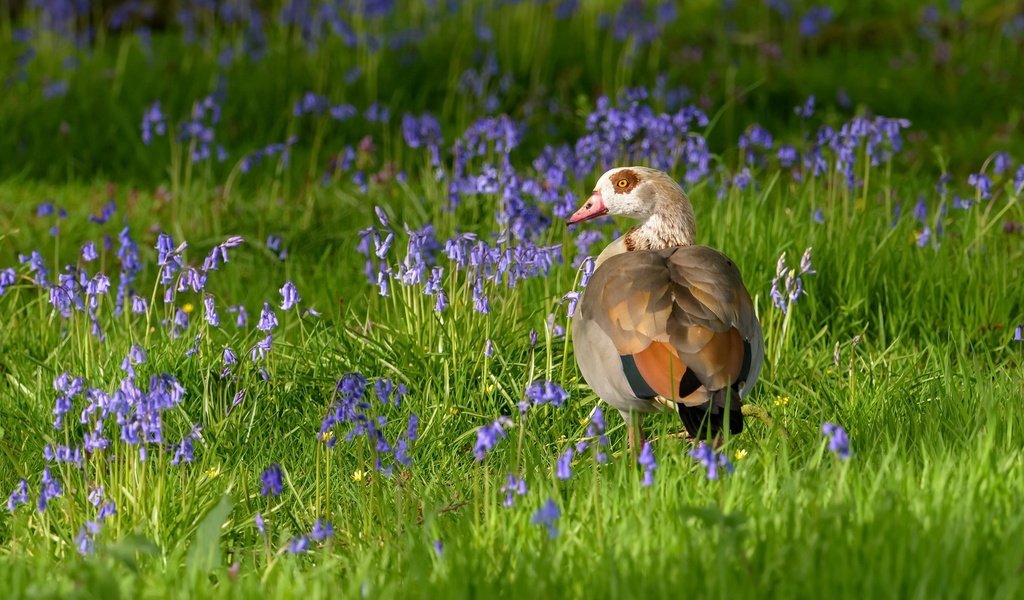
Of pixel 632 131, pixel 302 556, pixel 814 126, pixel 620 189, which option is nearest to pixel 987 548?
pixel 302 556

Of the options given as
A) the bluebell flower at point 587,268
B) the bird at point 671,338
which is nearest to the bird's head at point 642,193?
the bluebell flower at point 587,268

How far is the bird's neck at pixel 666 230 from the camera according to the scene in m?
4.86

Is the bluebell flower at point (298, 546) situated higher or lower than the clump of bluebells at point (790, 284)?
lower

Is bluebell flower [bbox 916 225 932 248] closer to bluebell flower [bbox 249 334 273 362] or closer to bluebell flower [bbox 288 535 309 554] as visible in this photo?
bluebell flower [bbox 249 334 273 362]

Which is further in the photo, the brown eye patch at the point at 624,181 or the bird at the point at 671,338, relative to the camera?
the brown eye patch at the point at 624,181

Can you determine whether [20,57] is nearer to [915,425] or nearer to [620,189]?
[620,189]

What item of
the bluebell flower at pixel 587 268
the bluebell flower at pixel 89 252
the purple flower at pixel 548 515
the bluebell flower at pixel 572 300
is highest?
the bluebell flower at pixel 89 252

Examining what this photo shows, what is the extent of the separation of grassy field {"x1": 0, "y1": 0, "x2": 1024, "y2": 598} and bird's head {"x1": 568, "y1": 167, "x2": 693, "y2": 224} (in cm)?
34

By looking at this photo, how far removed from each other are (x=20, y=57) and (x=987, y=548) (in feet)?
28.7

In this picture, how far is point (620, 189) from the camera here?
490 cm

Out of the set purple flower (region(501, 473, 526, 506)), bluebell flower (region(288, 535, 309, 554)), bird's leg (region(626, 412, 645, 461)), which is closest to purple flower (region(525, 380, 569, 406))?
purple flower (region(501, 473, 526, 506))

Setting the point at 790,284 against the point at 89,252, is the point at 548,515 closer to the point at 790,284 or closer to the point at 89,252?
the point at 790,284

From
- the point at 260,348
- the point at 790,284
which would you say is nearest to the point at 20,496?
the point at 260,348

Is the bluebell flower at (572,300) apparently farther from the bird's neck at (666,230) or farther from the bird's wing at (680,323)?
the bird's neck at (666,230)
